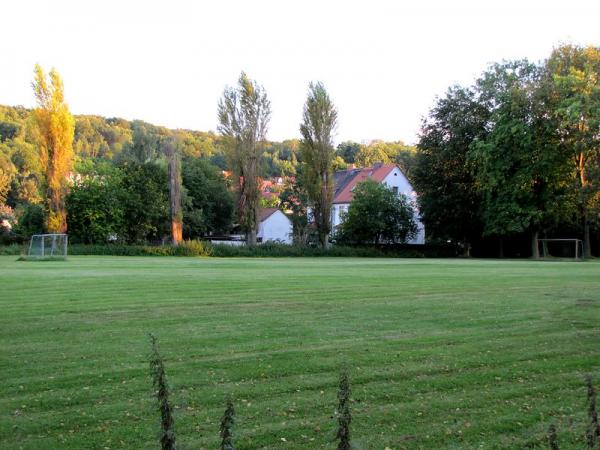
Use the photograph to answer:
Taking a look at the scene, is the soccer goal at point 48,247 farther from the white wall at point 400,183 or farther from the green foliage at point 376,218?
the white wall at point 400,183

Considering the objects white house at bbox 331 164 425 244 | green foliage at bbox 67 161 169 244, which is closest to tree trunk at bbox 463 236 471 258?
white house at bbox 331 164 425 244

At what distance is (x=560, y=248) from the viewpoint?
57719mm

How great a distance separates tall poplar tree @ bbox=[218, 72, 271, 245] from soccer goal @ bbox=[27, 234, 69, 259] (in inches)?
819

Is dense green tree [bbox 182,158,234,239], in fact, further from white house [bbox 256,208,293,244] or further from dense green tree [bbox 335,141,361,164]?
dense green tree [bbox 335,141,361,164]

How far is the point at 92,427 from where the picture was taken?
5.41 m

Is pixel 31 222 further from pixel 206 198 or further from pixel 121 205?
pixel 206 198

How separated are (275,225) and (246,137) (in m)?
22.7

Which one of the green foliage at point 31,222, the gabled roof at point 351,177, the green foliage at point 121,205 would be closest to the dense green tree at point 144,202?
the green foliage at point 121,205

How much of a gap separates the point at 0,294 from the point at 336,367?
453 inches

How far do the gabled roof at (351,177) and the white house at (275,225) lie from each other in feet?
25.9

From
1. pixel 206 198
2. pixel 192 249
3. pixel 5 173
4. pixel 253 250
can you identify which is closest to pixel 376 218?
pixel 253 250

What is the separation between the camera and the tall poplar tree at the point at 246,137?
58.3m

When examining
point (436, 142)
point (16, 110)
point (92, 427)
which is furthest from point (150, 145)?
point (92, 427)

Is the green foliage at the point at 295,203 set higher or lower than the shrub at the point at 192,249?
higher
